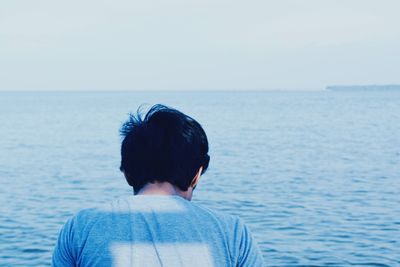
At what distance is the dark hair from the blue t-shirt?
0.11 m

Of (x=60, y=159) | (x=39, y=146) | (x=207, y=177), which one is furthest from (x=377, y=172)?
(x=39, y=146)

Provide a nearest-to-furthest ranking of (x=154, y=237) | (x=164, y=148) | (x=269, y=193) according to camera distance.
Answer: (x=154, y=237), (x=164, y=148), (x=269, y=193)

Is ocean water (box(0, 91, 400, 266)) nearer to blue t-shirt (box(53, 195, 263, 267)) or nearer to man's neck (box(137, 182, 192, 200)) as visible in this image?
man's neck (box(137, 182, 192, 200))

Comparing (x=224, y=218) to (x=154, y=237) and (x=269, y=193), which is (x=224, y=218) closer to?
(x=154, y=237)

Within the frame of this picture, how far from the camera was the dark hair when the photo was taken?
1820 mm

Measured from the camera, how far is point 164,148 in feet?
5.99

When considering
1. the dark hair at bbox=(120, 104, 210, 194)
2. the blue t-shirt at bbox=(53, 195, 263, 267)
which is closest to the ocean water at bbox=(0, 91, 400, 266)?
the dark hair at bbox=(120, 104, 210, 194)

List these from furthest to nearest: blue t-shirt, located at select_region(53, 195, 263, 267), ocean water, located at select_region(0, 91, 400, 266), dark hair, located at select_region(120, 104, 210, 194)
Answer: ocean water, located at select_region(0, 91, 400, 266)
dark hair, located at select_region(120, 104, 210, 194)
blue t-shirt, located at select_region(53, 195, 263, 267)

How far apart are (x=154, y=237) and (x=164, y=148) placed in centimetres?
27

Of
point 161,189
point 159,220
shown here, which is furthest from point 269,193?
point 159,220

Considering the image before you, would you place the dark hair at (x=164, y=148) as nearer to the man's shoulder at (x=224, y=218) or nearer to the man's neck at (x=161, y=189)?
the man's neck at (x=161, y=189)

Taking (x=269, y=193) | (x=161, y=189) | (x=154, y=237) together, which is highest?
(x=161, y=189)

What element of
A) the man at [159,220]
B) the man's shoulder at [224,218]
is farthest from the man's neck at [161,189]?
the man's shoulder at [224,218]

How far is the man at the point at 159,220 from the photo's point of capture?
167cm
